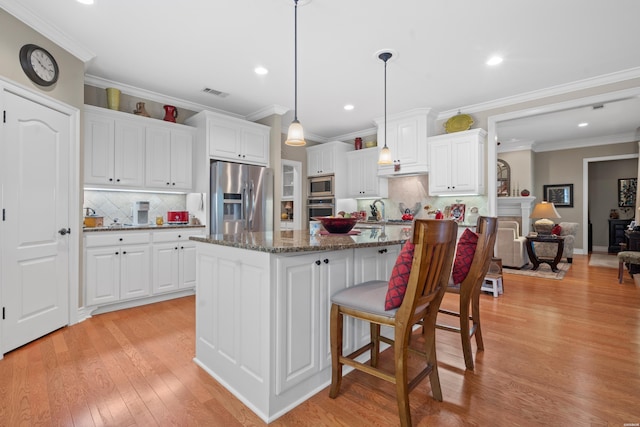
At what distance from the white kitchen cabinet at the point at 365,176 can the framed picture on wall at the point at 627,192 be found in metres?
6.43

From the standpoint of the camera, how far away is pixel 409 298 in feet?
4.77

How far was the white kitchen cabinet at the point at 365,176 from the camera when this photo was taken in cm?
574

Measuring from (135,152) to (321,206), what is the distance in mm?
3277

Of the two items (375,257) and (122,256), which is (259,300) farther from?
(122,256)

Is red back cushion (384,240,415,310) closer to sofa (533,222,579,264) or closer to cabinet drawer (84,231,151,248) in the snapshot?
cabinet drawer (84,231,151,248)

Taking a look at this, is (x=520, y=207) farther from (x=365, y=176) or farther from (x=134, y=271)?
(x=134, y=271)

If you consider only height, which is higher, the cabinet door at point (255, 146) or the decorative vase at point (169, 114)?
the decorative vase at point (169, 114)

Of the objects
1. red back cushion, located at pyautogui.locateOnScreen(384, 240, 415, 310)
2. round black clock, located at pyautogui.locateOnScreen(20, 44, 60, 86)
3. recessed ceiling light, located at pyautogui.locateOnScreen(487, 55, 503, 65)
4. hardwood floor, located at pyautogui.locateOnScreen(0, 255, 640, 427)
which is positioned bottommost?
hardwood floor, located at pyautogui.locateOnScreen(0, 255, 640, 427)

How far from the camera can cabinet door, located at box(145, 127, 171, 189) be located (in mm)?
3885

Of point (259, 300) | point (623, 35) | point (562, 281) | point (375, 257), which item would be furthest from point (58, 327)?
point (562, 281)

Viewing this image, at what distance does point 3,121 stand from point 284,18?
2.27m

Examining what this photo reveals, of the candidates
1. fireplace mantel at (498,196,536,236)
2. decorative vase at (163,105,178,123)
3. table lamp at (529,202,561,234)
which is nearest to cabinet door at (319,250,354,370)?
decorative vase at (163,105,178,123)

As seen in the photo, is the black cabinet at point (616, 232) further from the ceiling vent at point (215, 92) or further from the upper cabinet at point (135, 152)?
the upper cabinet at point (135, 152)

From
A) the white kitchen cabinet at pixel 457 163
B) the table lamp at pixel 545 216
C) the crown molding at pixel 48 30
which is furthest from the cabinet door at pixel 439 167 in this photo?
the crown molding at pixel 48 30
